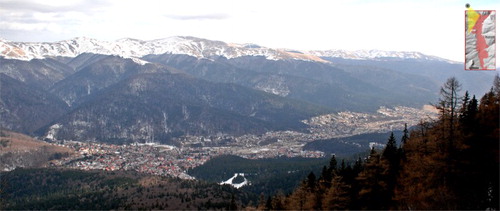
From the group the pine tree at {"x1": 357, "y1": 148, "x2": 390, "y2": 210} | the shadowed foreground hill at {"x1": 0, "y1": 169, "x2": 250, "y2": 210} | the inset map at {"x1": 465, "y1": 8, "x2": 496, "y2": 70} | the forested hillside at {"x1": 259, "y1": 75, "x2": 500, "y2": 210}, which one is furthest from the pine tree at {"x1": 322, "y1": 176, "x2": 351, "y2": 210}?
the shadowed foreground hill at {"x1": 0, "y1": 169, "x2": 250, "y2": 210}

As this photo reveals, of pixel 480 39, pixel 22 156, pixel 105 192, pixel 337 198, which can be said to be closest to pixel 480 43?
pixel 480 39

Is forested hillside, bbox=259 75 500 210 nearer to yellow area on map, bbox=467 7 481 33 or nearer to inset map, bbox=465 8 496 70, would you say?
Answer: inset map, bbox=465 8 496 70

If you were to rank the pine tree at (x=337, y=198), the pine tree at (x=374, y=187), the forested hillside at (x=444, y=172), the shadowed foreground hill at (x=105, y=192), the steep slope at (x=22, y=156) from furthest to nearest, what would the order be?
1. the steep slope at (x=22, y=156)
2. the shadowed foreground hill at (x=105, y=192)
3. the pine tree at (x=337, y=198)
4. the pine tree at (x=374, y=187)
5. the forested hillside at (x=444, y=172)

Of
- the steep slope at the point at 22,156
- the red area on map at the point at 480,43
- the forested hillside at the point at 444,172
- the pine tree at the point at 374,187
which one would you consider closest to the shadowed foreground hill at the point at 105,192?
the steep slope at the point at 22,156

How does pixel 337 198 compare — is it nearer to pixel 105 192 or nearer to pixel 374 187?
pixel 374 187

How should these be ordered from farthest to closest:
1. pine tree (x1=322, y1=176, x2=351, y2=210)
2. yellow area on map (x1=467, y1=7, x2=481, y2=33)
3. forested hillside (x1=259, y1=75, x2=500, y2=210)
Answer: pine tree (x1=322, y1=176, x2=351, y2=210)
forested hillside (x1=259, y1=75, x2=500, y2=210)
yellow area on map (x1=467, y1=7, x2=481, y2=33)

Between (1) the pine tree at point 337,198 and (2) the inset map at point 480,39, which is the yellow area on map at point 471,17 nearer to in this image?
(2) the inset map at point 480,39
